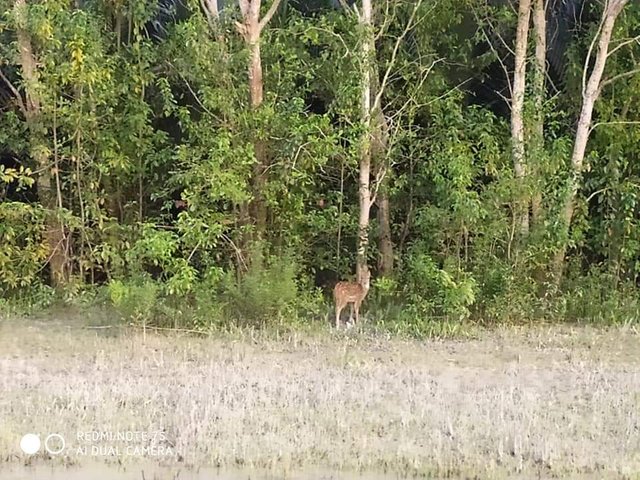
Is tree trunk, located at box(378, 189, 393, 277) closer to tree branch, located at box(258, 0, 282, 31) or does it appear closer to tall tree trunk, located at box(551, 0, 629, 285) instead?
tall tree trunk, located at box(551, 0, 629, 285)

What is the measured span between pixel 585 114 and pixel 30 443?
6377mm

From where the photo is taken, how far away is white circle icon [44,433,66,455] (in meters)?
5.08

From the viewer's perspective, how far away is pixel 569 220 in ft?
Answer: 29.9

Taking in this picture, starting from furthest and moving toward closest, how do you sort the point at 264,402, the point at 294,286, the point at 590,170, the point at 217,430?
the point at 590,170, the point at 294,286, the point at 264,402, the point at 217,430

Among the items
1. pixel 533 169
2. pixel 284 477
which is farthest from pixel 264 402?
pixel 533 169

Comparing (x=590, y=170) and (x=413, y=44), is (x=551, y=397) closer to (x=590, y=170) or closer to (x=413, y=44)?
(x=590, y=170)

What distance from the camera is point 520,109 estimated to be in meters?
9.22

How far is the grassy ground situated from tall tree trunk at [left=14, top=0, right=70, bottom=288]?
1576mm

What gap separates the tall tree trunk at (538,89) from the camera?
8961mm

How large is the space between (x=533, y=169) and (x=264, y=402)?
13.9 feet

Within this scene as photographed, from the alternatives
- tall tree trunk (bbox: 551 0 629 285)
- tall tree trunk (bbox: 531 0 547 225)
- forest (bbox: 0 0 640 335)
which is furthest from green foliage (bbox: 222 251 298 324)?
tall tree trunk (bbox: 551 0 629 285)

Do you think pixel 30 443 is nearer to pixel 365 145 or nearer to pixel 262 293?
pixel 262 293

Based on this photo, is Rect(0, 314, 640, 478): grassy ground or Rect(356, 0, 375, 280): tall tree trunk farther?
Rect(356, 0, 375, 280): tall tree trunk

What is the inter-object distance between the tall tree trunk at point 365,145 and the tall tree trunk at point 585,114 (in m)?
1.97
